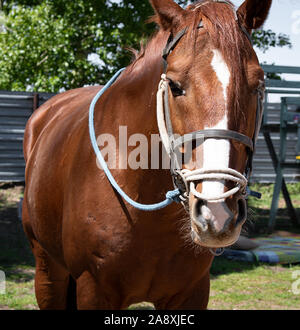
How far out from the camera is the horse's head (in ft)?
5.19

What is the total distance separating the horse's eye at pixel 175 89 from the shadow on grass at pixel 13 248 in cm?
400

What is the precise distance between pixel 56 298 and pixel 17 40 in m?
5.58

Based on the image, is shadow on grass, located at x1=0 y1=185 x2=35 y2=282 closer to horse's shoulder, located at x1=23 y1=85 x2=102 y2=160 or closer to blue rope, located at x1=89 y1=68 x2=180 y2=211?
horse's shoulder, located at x1=23 y1=85 x2=102 y2=160

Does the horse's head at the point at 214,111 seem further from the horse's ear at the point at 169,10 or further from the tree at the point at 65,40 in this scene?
the tree at the point at 65,40

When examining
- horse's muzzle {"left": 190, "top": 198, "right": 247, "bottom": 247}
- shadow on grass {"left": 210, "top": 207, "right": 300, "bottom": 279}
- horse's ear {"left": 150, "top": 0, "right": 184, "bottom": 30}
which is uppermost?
horse's ear {"left": 150, "top": 0, "right": 184, "bottom": 30}

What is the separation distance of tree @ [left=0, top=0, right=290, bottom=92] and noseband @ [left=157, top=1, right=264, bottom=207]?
19.5 feet

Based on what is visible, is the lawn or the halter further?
the lawn

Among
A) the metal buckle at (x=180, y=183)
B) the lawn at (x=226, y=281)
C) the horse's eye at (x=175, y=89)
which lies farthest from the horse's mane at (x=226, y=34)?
the lawn at (x=226, y=281)

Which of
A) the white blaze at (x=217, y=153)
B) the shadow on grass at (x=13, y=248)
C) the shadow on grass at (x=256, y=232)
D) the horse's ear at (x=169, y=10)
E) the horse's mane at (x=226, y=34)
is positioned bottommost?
the shadow on grass at (x=256, y=232)

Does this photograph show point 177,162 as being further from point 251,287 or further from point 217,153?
point 251,287

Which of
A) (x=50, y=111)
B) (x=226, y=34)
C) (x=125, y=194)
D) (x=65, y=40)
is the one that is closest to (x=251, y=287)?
(x=50, y=111)

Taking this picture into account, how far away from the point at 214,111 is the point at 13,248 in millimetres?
5458

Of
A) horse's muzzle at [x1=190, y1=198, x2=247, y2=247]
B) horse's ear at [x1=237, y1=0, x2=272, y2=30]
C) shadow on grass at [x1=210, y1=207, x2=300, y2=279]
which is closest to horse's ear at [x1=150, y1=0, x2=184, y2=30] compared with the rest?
horse's ear at [x1=237, y1=0, x2=272, y2=30]

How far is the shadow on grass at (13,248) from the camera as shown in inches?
211
